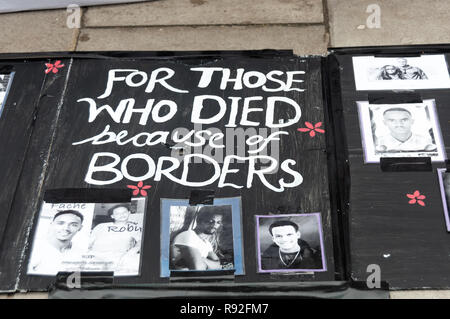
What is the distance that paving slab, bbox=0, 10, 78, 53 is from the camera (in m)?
3.21

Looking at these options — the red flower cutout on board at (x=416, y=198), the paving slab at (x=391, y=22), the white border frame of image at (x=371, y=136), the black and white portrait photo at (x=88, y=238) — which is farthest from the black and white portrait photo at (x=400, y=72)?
the black and white portrait photo at (x=88, y=238)

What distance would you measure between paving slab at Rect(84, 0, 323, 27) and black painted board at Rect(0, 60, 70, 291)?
54 cm

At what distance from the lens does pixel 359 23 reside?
3.21 metres

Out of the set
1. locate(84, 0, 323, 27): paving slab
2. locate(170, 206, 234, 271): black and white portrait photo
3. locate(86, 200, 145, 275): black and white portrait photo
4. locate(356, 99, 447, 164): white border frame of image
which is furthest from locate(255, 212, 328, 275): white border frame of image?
locate(84, 0, 323, 27): paving slab

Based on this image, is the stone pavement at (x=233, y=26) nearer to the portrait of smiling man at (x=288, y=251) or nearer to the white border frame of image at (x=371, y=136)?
the white border frame of image at (x=371, y=136)

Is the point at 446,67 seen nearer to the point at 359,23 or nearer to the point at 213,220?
the point at 359,23

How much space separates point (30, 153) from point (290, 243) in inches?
55.1

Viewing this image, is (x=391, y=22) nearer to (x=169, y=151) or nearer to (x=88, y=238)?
(x=169, y=151)

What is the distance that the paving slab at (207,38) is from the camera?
313 cm

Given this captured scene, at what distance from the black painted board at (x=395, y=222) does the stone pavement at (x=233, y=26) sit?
26.4 inches

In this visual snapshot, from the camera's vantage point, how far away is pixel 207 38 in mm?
3199

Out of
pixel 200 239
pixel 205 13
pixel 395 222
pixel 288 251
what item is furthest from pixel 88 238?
pixel 205 13

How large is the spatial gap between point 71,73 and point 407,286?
2067mm

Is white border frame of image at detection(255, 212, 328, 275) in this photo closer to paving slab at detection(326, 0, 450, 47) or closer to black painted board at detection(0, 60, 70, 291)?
black painted board at detection(0, 60, 70, 291)
